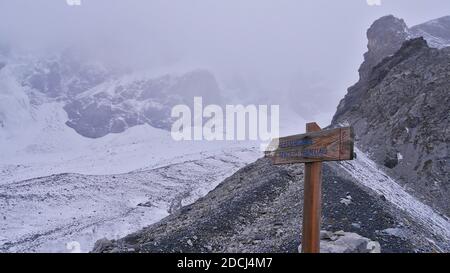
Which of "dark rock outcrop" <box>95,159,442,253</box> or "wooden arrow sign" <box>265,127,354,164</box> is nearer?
"wooden arrow sign" <box>265,127,354,164</box>

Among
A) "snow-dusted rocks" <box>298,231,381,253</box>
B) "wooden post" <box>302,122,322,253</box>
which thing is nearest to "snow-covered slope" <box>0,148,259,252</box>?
"snow-dusted rocks" <box>298,231,381,253</box>

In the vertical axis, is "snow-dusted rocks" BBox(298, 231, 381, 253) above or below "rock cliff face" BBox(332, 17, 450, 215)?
below

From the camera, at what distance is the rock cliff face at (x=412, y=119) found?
25391mm

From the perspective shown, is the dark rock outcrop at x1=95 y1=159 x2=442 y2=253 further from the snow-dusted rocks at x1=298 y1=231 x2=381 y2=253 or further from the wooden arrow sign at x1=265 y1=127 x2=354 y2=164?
the wooden arrow sign at x1=265 y1=127 x2=354 y2=164

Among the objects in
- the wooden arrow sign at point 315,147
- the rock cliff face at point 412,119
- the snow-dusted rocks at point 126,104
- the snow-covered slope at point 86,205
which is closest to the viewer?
the wooden arrow sign at point 315,147

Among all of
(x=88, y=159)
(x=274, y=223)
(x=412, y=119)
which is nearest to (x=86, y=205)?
(x=274, y=223)

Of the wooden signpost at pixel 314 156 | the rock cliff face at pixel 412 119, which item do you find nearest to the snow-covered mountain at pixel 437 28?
the rock cliff face at pixel 412 119

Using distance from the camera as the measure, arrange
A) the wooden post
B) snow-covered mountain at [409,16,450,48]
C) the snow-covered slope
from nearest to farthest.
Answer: the wooden post → the snow-covered slope → snow-covered mountain at [409,16,450,48]

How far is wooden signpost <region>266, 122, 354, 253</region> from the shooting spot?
5434 mm

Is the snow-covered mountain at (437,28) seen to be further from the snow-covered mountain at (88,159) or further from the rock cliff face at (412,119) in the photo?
the snow-covered mountain at (88,159)

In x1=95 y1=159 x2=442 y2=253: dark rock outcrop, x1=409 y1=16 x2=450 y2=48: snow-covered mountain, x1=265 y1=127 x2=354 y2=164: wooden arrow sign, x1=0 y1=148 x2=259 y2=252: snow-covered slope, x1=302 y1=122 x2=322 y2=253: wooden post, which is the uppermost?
x1=409 y1=16 x2=450 y2=48: snow-covered mountain
